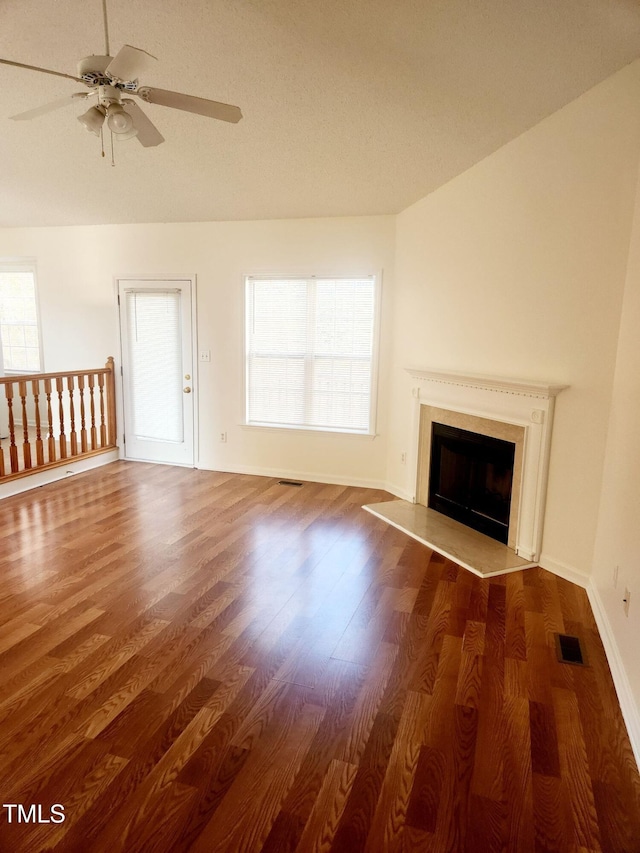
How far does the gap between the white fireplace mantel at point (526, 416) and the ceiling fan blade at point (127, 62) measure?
8.92 ft

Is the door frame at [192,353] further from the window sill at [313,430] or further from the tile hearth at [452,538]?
the tile hearth at [452,538]

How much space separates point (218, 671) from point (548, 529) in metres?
2.35

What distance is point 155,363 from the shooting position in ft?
19.3

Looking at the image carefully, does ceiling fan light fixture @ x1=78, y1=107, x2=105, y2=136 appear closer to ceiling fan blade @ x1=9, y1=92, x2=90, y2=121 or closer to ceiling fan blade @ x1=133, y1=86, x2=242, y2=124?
ceiling fan blade @ x1=9, y1=92, x2=90, y2=121

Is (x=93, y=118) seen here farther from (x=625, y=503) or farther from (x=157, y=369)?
(x=157, y=369)

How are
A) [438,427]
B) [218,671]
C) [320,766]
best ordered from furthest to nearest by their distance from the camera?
1. [438,427]
2. [218,671]
3. [320,766]

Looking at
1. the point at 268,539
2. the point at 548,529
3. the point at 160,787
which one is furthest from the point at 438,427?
the point at 160,787

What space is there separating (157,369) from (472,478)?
3723mm

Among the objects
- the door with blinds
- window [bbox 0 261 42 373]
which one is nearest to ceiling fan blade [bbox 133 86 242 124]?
the door with blinds

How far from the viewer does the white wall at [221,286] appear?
5.08 metres

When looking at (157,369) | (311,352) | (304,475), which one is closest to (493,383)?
(311,352)

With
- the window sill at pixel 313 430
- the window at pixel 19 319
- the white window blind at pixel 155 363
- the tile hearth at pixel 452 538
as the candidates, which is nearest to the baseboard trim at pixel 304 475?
the window sill at pixel 313 430

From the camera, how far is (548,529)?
3.45 m

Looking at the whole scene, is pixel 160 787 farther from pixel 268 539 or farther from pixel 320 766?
pixel 268 539
